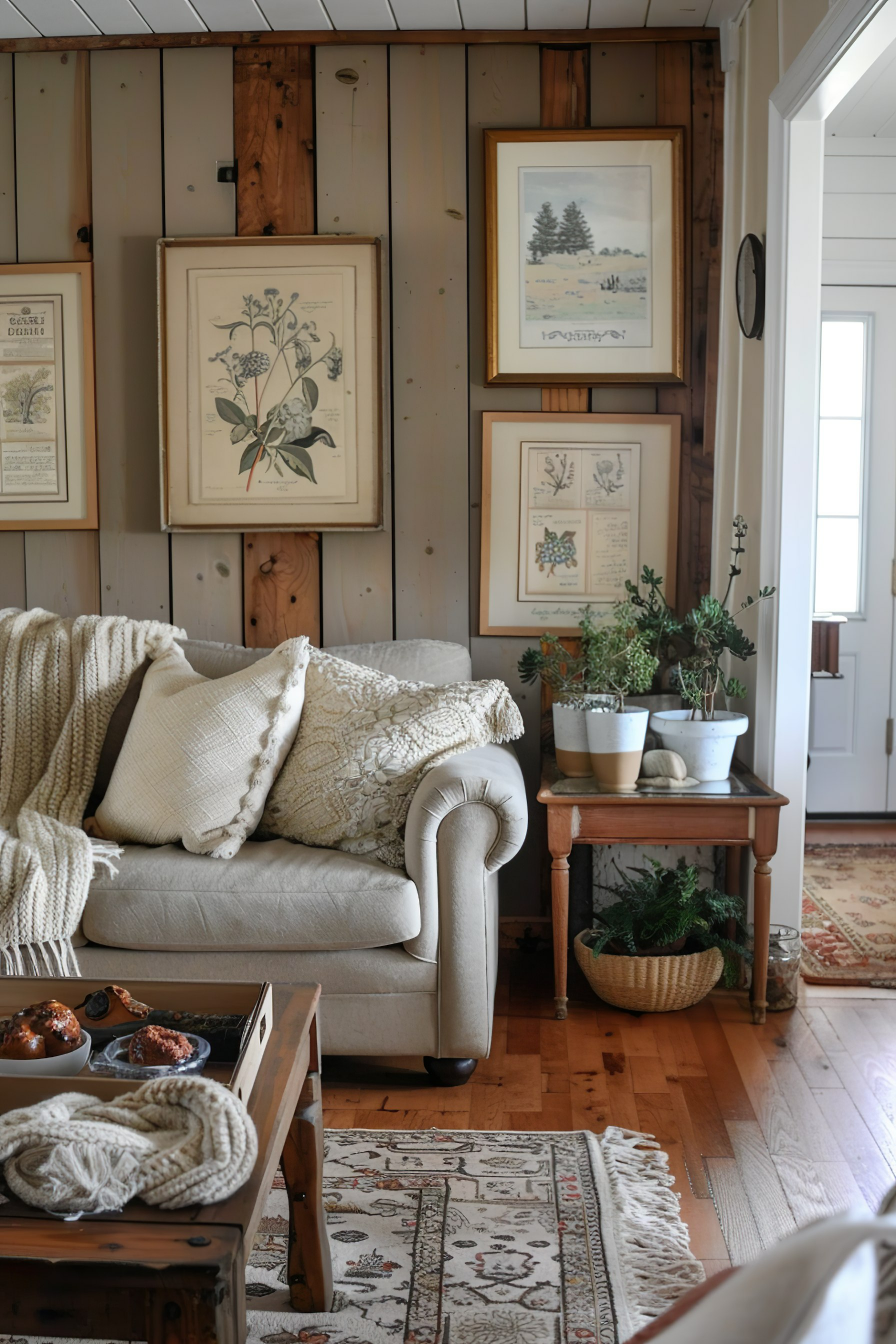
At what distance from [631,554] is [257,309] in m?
1.26

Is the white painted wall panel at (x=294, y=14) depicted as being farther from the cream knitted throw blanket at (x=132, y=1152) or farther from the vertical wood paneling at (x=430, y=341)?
the cream knitted throw blanket at (x=132, y=1152)

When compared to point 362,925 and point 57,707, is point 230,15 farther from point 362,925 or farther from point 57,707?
point 362,925

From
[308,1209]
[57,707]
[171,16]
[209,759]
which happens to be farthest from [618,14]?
[308,1209]

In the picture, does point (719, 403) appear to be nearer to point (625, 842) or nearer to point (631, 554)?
point (631, 554)

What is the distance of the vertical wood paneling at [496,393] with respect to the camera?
3.01 metres

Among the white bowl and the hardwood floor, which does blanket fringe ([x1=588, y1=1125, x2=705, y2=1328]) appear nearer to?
the hardwood floor

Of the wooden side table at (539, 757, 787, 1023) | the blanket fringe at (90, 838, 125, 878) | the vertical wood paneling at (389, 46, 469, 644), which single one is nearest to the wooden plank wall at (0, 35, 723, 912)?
the vertical wood paneling at (389, 46, 469, 644)

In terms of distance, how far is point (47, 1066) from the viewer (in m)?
1.31

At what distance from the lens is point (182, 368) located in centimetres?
308

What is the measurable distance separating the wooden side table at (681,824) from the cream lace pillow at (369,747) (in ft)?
0.78

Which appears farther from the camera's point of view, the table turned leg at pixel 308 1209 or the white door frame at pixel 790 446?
the white door frame at pixel 790 446

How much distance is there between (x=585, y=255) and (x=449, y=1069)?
2.15 meters

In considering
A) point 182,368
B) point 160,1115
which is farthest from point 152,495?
point 160,1115

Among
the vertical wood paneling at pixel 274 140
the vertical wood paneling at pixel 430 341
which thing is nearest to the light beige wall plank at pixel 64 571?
the vertical wood paneling at pixel 430 341
